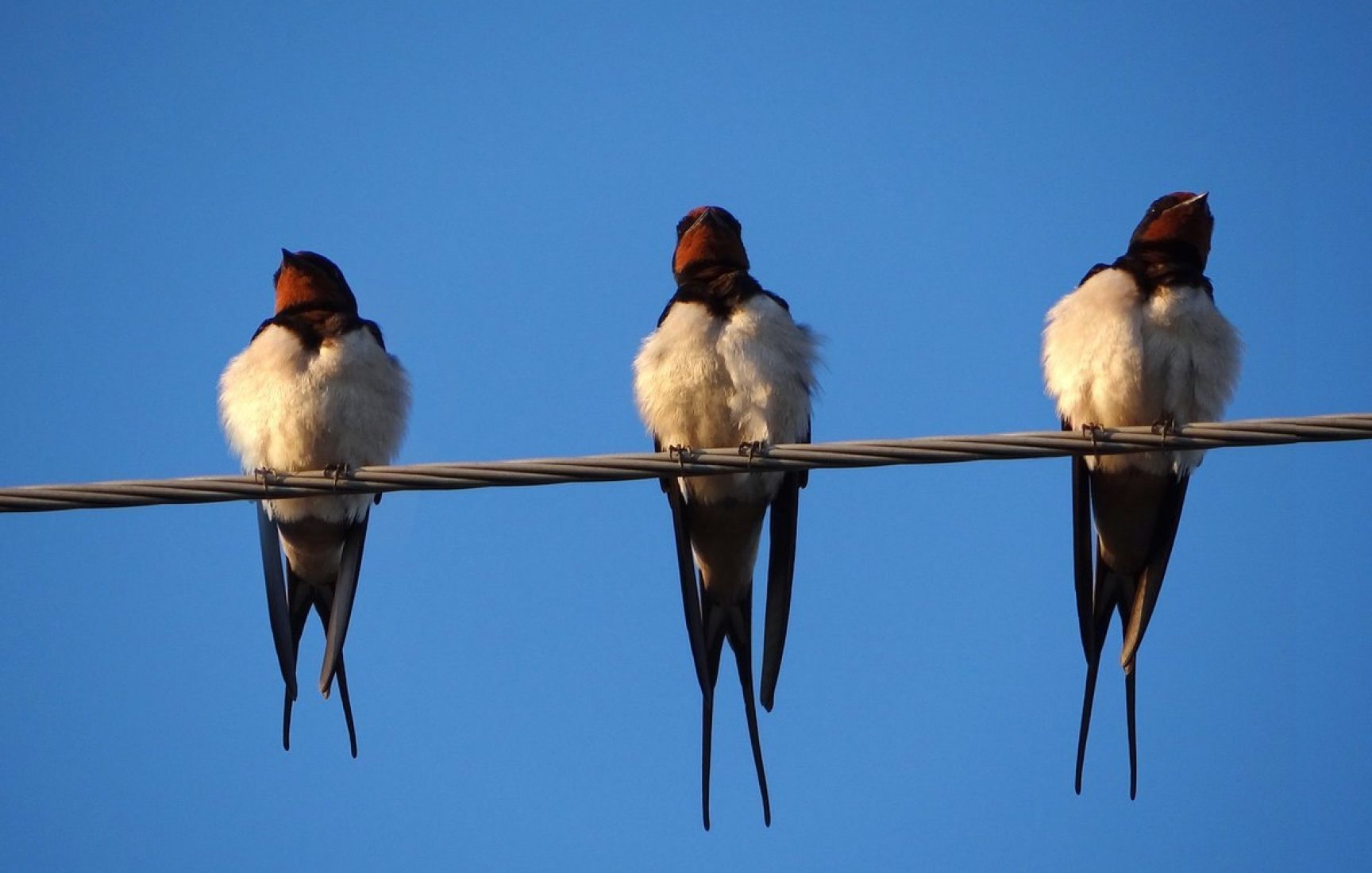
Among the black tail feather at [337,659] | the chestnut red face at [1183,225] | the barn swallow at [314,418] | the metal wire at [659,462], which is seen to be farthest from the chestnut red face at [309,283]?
the chestnut red face at [1183,225]

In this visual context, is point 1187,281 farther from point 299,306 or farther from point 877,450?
point 299,306

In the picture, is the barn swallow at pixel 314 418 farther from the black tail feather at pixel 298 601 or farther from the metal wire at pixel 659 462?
the metal wire at pixel 659 462

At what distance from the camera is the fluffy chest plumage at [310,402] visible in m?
5.55

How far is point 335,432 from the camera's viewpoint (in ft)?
18.3

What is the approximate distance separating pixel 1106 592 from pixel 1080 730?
103cm

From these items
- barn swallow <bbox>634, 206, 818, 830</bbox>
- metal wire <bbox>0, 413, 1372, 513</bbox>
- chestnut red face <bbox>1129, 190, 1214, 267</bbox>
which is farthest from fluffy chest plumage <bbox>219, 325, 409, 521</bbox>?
chestnut red face <bbox>1129, 190, 1214, 267</bbox>

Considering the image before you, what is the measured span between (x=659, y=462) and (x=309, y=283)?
91.2 inches

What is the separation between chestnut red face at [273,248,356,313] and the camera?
19.1 ft

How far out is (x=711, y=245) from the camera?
226 inches

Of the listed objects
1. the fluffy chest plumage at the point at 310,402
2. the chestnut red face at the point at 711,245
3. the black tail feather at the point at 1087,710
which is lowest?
the black tail feather at the point at 1087,710

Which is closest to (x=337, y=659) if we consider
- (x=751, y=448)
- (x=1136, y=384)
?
(x=751, y=448)

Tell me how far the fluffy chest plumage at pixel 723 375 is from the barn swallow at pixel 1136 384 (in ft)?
2.83

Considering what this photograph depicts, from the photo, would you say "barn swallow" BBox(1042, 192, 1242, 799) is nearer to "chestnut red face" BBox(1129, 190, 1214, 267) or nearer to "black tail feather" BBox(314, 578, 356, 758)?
"chestnut red face" BBox(1129, 190, 1214, 267)

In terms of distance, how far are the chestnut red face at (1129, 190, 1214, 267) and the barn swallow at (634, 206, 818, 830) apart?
1141mm
